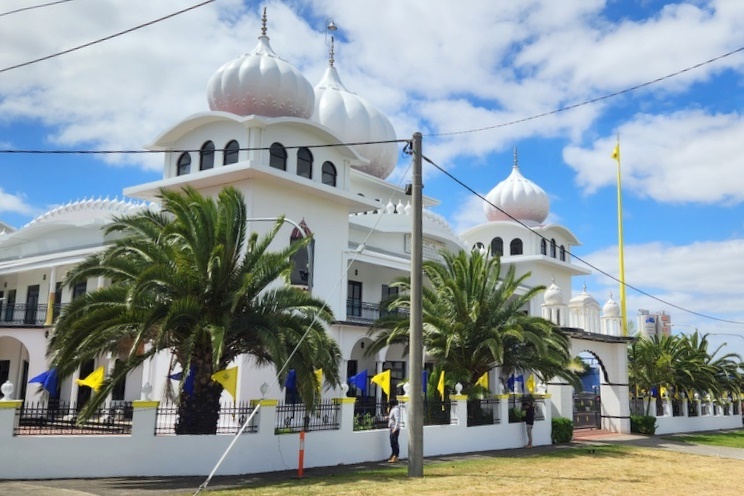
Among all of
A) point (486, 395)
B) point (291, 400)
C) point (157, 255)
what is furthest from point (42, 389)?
point (486, 395)

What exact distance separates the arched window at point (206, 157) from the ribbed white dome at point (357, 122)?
8899 millimetres

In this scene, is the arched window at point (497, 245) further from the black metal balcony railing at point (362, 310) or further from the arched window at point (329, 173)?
the arched window at point (329, 173)

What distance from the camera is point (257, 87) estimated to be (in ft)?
82.7

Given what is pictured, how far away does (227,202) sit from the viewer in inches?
632

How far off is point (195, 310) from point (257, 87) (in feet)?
40.2

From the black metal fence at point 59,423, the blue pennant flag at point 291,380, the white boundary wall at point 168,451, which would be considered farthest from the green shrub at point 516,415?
the black metal fence at point 59,423

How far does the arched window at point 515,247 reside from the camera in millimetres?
41500

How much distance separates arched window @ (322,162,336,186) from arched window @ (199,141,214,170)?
413cm

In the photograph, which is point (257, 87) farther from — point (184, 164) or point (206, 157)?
point (184, 164)

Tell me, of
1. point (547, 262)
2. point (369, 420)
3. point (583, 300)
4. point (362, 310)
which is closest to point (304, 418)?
point (369, 420)

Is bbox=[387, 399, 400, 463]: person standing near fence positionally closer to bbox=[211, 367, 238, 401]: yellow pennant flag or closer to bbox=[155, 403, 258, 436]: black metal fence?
bbox=[155, 403, 258, 436]: black metal fence

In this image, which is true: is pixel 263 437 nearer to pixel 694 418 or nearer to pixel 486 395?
pixel 486 395

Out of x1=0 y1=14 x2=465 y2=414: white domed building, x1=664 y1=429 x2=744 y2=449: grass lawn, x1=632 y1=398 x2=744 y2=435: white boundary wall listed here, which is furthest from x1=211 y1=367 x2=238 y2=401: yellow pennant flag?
x1=632 y1=398 x2=744 y2=435: white boundary wall

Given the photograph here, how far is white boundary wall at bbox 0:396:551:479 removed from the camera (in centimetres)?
1389
